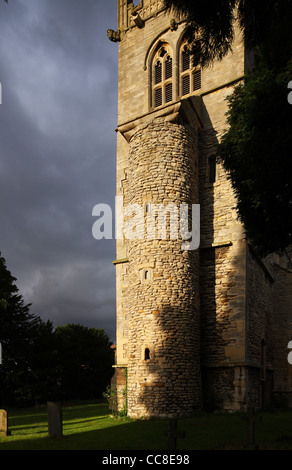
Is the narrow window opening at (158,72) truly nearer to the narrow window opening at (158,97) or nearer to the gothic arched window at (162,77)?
the gothic arched window at (162,77)

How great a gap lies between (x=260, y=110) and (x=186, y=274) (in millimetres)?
7529

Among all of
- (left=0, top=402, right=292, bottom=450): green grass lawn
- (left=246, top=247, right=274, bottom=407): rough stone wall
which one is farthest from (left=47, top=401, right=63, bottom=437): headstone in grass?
(left=246, top=247, right=274, bottom=407): rough stone wall

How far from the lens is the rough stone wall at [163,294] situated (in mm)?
15625

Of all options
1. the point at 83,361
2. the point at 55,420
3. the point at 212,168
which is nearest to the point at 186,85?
the point at 212,168

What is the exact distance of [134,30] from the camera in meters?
24.0

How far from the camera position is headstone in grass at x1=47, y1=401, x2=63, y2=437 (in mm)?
12016

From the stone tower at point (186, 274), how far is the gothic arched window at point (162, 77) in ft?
1.17

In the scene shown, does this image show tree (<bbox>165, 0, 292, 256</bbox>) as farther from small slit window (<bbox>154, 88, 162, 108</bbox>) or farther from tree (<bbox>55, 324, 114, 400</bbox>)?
tree (<bbox>55, 324, 114, 400</bbox>)

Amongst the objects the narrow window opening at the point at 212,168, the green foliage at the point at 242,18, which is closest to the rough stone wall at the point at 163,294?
the narrow window opening at the point at 212,168

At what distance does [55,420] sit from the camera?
12.1 metres

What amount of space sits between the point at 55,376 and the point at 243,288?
1683 cm

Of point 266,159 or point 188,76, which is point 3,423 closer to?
point 266,159

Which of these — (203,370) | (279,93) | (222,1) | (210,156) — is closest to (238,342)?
(203,370)

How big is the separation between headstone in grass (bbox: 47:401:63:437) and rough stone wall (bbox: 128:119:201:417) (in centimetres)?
419
